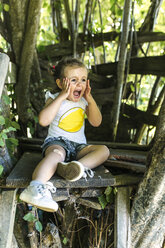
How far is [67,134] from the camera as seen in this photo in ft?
7.93

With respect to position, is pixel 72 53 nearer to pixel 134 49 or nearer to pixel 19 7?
pixel 134 49

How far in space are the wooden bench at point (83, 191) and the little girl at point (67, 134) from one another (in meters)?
0.08

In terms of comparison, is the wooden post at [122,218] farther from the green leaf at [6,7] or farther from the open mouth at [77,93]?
the green leaf at [6,7]

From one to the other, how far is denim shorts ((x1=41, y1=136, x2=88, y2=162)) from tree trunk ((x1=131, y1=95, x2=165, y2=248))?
2.13ft

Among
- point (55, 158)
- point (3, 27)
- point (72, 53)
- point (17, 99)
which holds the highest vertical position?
point (3, 27)

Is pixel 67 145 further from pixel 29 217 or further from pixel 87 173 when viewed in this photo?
pixel 29 217

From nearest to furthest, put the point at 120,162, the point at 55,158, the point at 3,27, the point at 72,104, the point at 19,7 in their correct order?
the point at 55,158
the point at 120,162
the point at 72,104
the point at 19,7
the point at 3,27

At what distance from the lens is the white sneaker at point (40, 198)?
64.7 inches

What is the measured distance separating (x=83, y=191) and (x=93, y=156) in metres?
0.29

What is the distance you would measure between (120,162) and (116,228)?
548mm

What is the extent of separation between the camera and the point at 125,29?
283 centimetres

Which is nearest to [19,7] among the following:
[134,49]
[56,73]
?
[56,73]

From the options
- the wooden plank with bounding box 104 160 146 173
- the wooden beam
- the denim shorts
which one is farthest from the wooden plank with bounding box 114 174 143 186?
the wooden beam

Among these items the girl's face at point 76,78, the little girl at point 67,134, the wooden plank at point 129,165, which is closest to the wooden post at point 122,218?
the wooden plank at point 129,165
